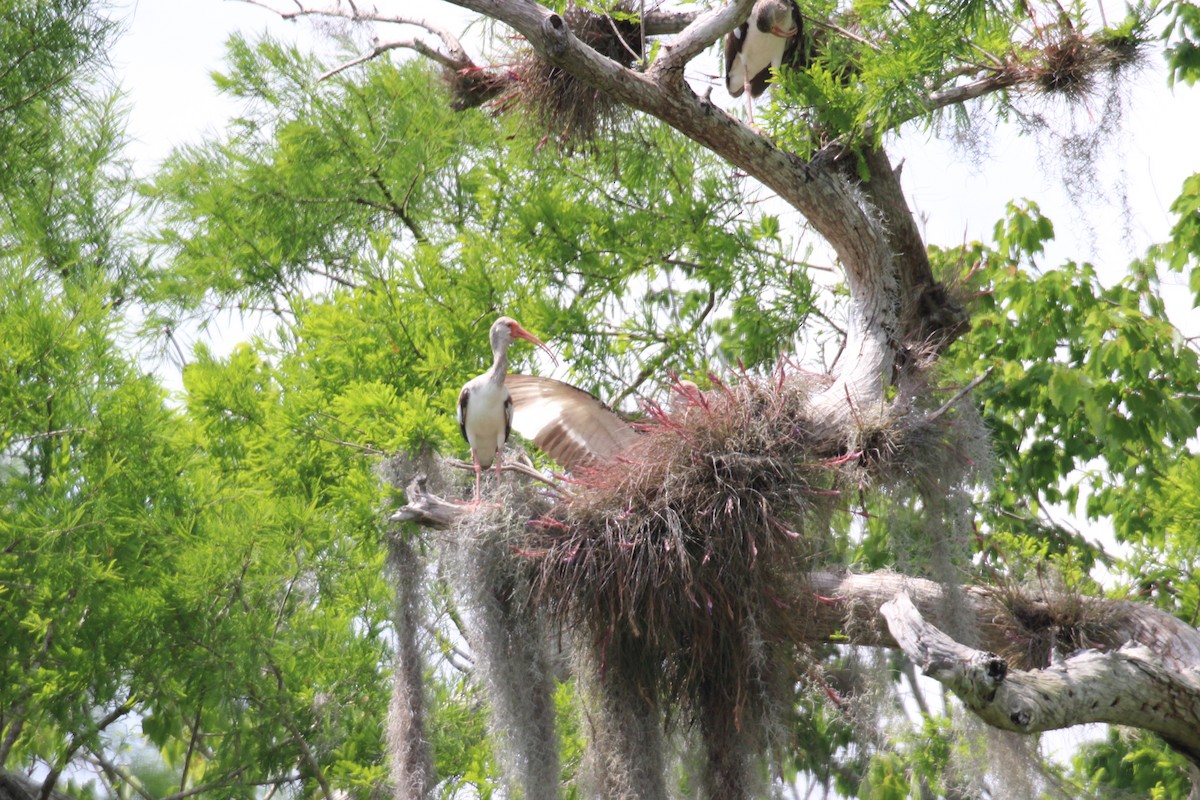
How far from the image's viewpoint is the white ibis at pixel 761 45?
637 centimetres

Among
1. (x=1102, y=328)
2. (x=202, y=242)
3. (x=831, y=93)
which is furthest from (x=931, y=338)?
(x=202, y=242)

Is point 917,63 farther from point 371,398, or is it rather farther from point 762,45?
point 371,398

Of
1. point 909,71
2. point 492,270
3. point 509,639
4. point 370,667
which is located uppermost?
point 492,270

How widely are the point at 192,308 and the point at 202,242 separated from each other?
585 millimetres

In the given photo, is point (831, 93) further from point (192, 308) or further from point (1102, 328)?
point (192, 308)

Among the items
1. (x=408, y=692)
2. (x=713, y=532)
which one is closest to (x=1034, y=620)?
(x=713, y=532)

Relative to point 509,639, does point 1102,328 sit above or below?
above

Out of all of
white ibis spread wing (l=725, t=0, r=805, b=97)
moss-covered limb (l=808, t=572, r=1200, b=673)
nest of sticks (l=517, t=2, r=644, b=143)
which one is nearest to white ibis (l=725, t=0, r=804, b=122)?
white ibis spread wing (l=725, t=0, r=805, b=97)

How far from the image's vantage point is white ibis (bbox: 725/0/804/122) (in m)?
6.37

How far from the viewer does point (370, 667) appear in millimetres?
7762

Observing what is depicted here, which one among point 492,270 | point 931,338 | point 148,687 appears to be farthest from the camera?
point 492,270

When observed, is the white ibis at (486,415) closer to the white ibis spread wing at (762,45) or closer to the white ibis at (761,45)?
the white ibis at (761,45)

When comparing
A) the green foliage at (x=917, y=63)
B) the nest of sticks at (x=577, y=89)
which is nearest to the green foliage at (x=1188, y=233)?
the green foliage at (x=917, y=63)

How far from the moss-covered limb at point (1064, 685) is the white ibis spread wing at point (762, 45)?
2.90m
